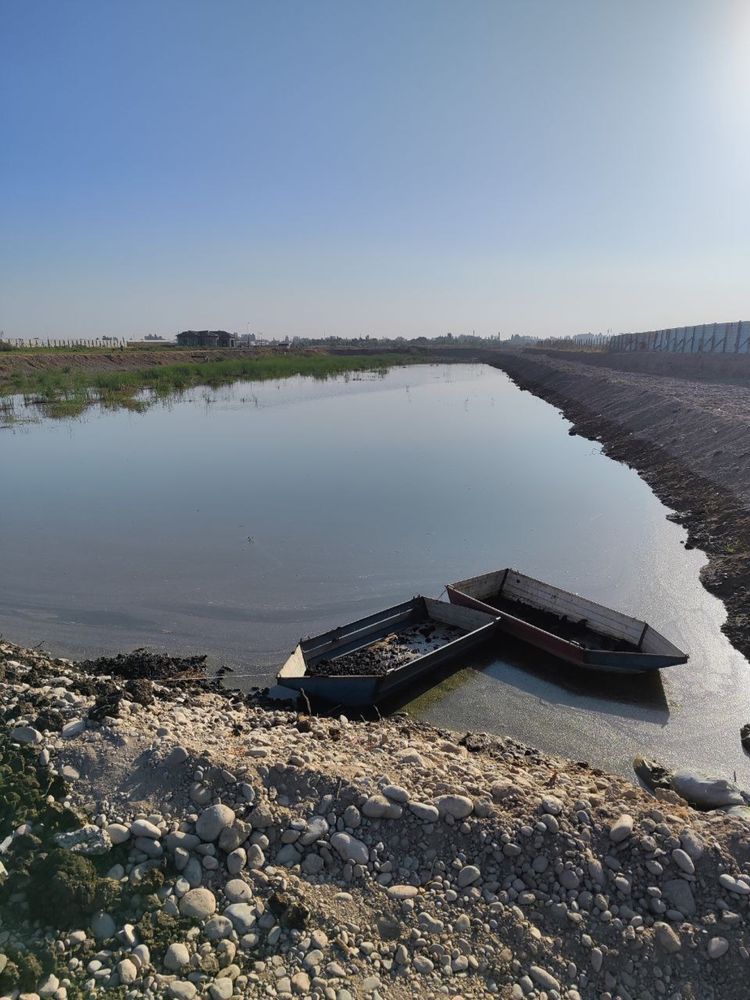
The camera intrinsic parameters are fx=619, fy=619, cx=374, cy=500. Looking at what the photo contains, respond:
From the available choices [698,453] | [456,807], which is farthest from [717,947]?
[698,453]

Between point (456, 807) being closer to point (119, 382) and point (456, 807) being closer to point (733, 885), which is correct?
point (733, 885)

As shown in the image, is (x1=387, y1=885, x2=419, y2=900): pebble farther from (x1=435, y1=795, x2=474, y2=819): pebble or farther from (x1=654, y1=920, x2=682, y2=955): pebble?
(x1=654, y1=920, x2=682, y2=955): pebble

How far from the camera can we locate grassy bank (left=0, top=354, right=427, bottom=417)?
36.2 meters

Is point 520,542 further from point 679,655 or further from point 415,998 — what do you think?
point 415,998

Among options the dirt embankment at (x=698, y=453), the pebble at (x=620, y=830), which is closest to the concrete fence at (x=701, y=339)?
the dirt embankment at (x=698, y=453)

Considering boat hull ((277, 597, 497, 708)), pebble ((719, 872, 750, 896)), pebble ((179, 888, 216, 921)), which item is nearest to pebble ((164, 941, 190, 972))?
pebble ((179, 888, 216, 921))

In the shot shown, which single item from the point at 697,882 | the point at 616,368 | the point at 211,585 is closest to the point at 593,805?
the point at 697,882

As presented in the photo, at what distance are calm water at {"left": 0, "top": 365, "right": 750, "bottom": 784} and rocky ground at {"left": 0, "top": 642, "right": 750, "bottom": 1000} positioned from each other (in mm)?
2598

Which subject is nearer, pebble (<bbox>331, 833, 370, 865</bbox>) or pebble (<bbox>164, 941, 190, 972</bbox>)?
pebble (<bbox>164, 941, 190, 972</bbox>)

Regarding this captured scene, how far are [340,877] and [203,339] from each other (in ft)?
294

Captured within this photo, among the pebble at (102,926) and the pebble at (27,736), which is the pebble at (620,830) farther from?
the pebble at (27,736)

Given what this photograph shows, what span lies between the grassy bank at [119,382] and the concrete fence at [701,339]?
31.3 metres

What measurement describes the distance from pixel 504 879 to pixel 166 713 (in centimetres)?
391

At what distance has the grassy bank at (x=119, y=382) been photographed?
119ft
